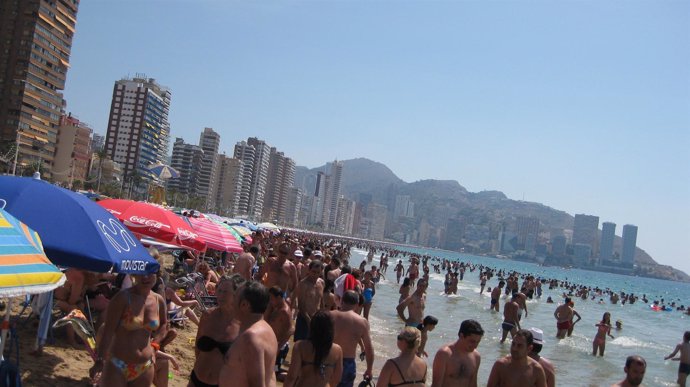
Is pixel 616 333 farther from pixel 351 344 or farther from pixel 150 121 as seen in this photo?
pixel 150 121

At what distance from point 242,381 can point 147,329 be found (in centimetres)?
169

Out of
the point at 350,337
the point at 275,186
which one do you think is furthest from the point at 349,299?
the point at 275,186

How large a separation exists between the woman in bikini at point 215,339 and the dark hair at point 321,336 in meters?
0.61

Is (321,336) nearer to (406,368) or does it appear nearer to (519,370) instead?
(406,368)

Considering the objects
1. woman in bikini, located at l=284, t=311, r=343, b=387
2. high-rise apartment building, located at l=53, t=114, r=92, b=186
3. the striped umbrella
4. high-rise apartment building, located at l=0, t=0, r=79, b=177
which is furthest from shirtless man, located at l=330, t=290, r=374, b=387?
high-rise apartment building, located at l=53, t=114, r=92, b=186

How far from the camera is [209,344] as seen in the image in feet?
13.5

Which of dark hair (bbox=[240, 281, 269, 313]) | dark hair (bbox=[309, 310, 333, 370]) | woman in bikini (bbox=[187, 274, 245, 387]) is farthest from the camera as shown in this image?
woman in bikini (bbox=[187, 274, 245, 387])

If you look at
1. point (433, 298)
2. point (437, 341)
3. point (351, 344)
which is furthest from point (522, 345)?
point (433, 298)

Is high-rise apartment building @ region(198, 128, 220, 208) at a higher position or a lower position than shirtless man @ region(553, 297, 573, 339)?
higher

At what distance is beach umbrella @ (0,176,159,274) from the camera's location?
4273mm

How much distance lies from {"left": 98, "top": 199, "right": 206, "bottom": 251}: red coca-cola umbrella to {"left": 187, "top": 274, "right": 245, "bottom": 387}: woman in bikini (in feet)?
14.2

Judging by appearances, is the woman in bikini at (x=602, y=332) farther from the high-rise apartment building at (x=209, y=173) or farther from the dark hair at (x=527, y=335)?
the high-rise apartment building at (x=209, y=173)

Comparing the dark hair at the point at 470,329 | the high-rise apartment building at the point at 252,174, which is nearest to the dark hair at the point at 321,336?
the dark hair at the point at 470,329

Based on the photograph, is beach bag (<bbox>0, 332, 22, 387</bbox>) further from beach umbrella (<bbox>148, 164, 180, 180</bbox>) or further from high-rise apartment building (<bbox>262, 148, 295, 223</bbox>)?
high-rise apartment building (<bbox>262, 148, 295, 223</bbox>)
